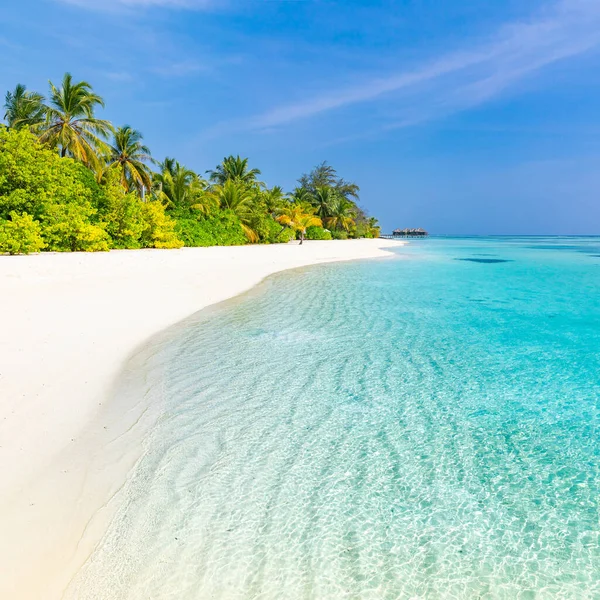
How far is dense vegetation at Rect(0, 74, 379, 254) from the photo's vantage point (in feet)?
54.5

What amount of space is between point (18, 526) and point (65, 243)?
1728 centimetres

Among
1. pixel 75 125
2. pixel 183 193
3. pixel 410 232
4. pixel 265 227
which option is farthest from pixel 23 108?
pixel 410 232

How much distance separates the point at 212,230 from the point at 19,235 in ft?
47.0

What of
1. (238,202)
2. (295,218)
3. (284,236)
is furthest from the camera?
(295,218)

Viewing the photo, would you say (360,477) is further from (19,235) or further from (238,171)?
(238,171)

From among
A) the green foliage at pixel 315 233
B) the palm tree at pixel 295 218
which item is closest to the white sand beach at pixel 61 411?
the palm tree at pixel 295 218

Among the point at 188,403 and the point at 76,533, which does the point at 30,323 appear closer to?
the point at 188,403

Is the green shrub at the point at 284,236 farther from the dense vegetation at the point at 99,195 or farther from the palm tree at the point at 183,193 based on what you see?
the palm tree at the point at 183,193

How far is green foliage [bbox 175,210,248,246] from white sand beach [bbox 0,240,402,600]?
1471cm

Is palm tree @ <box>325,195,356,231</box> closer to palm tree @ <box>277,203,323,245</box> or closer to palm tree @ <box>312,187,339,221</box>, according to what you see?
palm tree @ <box>312,187,339,221</box>

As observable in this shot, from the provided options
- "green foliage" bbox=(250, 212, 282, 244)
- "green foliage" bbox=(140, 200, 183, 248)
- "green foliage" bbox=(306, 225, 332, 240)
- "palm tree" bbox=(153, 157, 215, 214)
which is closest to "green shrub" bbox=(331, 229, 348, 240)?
"green foliage" bbox=(306, 225, 332, 240)

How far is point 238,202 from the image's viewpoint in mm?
32125

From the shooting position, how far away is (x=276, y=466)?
3.67 meters

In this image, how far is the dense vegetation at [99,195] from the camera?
16.6m
